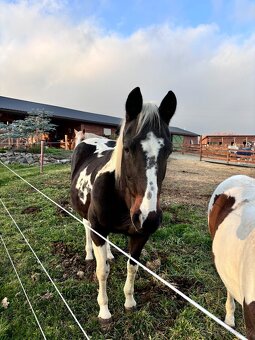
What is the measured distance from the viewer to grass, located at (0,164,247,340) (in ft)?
8.33

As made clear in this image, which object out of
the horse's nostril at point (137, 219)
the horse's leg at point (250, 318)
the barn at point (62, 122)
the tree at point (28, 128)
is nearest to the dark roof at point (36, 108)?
the barn at point (62, 122)

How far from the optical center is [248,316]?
147cm

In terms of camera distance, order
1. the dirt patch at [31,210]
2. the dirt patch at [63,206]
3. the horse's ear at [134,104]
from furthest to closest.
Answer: the dirt patch at [31,210] < the dirt patch at [63,206] < the horse's ear at [134,104]

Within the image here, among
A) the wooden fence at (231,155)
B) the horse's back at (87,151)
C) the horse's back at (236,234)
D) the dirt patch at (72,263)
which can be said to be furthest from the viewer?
the wooden fence at (231,155)

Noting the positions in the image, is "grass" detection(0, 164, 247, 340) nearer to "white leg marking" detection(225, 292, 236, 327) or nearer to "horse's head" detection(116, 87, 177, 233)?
"white leg marking" detection(225, 292, 236, 327)

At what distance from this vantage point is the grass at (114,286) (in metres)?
2.54

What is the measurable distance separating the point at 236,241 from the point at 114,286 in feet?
5.87

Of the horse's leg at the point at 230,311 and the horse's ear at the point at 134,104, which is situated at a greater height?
the horse's ear at the point at 134,104

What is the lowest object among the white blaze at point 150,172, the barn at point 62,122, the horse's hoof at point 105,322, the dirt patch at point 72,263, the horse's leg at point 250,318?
the horse's hoof at point 105,322

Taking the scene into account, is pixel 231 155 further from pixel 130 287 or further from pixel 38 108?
pixel 38 108

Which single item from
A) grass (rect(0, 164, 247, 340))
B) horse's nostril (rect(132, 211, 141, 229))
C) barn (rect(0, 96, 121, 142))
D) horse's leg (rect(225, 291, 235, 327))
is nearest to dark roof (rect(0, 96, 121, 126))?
barn (rect(0, 96, 121, 142))

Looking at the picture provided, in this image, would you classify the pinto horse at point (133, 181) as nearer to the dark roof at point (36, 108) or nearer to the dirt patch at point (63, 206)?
the dirt patch at point (63, 206)

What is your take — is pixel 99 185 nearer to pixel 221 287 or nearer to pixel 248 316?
pixel 248 316

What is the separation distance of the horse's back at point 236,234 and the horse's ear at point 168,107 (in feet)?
3.22
